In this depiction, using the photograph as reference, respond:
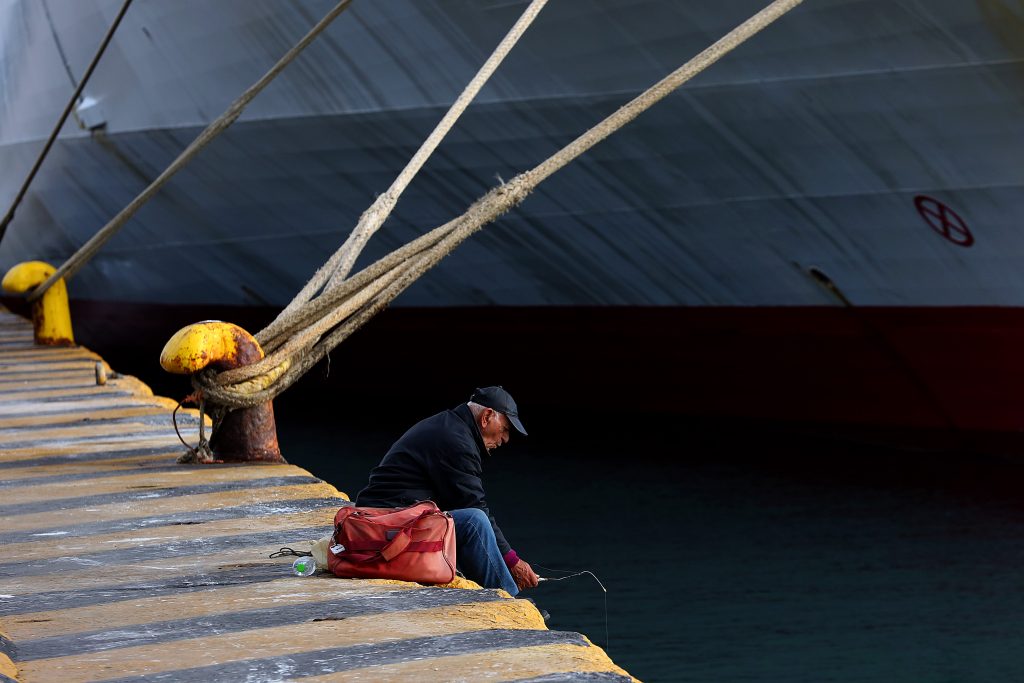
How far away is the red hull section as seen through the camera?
28.2 feet

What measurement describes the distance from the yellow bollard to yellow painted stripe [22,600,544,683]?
668 centimetres

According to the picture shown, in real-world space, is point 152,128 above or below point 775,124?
above

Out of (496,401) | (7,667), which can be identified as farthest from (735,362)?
(7,667)

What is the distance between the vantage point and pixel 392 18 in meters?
8.81

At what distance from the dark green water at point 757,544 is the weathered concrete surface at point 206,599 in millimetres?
2143

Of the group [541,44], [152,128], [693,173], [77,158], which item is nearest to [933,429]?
[693,173]

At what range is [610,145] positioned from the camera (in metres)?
8.58

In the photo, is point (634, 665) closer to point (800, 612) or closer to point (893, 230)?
point (800, 612)

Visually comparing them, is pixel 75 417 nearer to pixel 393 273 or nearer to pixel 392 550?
pixel 393 273

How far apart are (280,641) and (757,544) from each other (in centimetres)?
484

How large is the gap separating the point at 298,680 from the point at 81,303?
35.7 feet

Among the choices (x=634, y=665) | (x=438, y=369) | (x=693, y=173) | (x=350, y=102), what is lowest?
(x=634, y=665)

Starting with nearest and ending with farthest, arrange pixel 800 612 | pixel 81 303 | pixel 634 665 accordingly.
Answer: pixel 634 665
pixel 800 612
pixel 81 303

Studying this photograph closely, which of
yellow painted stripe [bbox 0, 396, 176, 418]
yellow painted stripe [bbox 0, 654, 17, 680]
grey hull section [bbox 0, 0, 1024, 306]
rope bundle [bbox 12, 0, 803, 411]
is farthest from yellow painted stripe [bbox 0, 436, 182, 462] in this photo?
grey hull section [bbox 0, 0, 1024, 306]
